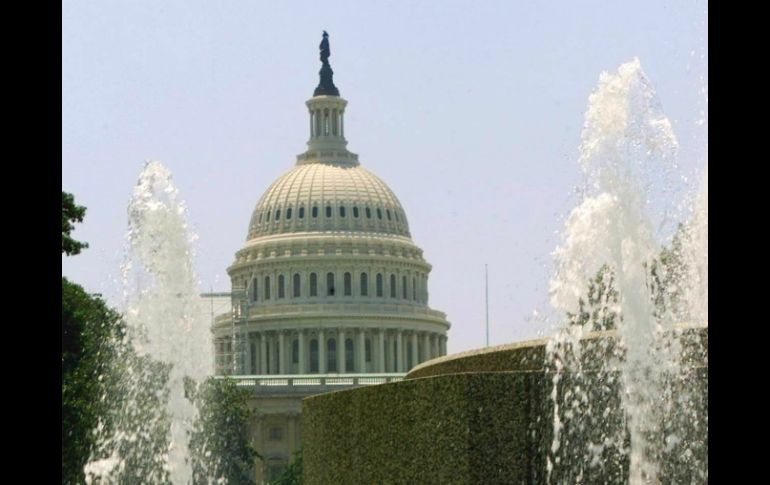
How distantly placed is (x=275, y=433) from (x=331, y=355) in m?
29.5

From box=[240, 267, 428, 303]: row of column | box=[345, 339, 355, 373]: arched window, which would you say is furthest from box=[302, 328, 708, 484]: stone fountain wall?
box=[240, 267, 428, 303]: row of column

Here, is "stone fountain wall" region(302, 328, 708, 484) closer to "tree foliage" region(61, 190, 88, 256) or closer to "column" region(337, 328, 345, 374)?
"tree foliage" region(61, 190, 88, 256)

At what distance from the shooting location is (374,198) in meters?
200

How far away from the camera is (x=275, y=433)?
16850 centimetres

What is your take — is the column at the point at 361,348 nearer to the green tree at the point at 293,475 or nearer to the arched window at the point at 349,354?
the arched window at the point at 349,354

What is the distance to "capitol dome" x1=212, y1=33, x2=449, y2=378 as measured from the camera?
194 m

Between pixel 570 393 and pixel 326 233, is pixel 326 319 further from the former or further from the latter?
pixel 570 393

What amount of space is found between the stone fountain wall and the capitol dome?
172m

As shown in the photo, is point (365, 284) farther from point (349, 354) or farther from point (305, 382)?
point (305, 382)

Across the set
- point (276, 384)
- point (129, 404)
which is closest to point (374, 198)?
point (276, 384)

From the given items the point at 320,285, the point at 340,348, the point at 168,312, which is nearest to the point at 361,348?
the point at 340,348

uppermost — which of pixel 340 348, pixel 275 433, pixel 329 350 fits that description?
pixel 340 348

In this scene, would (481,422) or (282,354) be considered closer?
(481,422)
